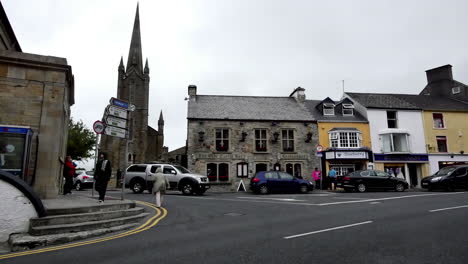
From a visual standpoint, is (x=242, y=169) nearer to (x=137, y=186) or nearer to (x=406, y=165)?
(x=137, y=186)

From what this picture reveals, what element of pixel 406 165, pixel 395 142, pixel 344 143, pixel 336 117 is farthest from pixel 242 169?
pixel 406 165

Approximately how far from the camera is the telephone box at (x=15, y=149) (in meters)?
8.61

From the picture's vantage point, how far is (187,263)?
4375 mm

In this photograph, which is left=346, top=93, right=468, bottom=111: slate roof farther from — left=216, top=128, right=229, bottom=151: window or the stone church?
the stone church

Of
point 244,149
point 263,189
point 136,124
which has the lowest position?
point 263,189

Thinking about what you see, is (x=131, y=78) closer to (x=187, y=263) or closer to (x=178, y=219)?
(x=178, y=219)

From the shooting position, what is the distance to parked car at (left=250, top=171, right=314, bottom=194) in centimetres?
1803

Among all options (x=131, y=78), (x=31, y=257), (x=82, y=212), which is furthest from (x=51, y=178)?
(x=131, y=78)

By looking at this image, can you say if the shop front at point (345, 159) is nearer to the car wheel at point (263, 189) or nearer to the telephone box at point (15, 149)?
the car wheel at point (263, 189)

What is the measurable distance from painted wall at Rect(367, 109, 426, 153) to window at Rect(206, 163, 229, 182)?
13.8 m

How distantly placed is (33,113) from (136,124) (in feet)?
114

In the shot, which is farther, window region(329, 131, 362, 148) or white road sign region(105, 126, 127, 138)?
window region(329, 131, 362, 148)

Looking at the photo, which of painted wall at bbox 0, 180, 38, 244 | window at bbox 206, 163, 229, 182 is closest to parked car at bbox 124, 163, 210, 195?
window at bbox 206, 163, 229, 182

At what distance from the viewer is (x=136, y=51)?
49312 millimetres
